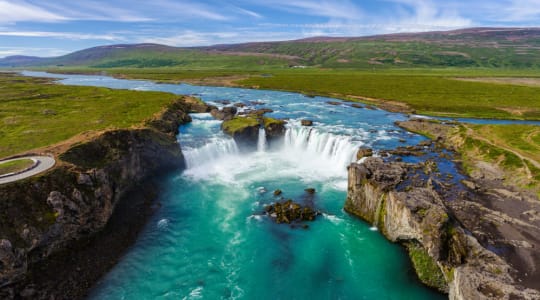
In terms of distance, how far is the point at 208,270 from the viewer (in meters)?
26.2

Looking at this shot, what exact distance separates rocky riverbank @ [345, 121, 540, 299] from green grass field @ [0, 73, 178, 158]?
4153 cm

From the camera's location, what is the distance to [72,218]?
27500 millimetres

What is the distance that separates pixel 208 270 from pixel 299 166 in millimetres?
28424

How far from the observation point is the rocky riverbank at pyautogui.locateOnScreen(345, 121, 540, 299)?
825 inches

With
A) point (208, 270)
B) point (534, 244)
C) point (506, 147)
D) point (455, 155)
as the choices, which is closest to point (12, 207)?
point (208, 270)

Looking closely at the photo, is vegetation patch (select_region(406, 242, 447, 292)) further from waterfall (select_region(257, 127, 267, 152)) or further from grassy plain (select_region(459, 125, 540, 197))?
waterfall (select_region(257, 127, 267, 152))

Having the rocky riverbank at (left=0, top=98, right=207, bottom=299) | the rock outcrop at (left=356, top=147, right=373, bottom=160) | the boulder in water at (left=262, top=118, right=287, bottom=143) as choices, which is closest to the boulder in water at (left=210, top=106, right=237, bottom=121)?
the boulder in water at (left=262, top=118, right=287, bottom=143)

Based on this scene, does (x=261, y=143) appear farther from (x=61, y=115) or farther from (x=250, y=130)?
(x=61, y=115)

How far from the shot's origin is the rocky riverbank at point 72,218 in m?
22.6

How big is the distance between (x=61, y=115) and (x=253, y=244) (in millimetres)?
52115

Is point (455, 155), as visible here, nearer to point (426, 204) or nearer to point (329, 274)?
point (426, 204)

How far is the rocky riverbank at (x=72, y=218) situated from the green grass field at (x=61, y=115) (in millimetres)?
6980

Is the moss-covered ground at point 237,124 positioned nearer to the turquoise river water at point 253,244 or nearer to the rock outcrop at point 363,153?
the turquoise river water at point 253,244

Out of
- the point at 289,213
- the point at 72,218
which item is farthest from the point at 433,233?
the point at 72,218
